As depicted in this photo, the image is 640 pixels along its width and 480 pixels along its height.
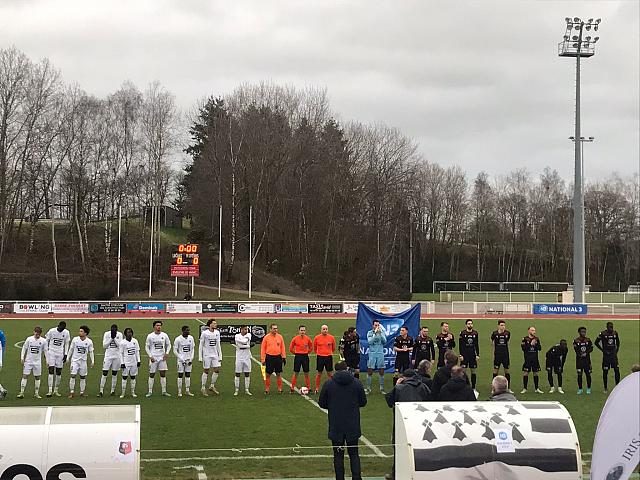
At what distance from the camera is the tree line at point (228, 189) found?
225ft

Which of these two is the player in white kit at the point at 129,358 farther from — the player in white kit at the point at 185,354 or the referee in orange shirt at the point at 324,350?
the referee in orange shirt at the point at 324,350

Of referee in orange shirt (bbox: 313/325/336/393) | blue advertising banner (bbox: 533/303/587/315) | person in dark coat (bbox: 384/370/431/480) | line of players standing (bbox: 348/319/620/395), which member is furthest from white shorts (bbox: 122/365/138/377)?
blue advertising banner (bbox: 533/303/587/315)

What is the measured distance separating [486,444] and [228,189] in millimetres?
64562

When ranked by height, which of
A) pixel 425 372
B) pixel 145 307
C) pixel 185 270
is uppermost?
pixel 185 270

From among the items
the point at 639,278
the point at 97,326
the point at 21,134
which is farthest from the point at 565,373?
the point at 639,278

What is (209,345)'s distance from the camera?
20266 mm

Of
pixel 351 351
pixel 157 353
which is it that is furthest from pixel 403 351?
pixel 157 353

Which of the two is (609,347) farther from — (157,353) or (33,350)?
(33,350)

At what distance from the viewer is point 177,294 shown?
64.8m

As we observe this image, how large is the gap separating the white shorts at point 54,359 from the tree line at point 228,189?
151 feet

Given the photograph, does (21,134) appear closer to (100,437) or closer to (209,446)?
(209,446)

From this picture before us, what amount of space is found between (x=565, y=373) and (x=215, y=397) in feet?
38.8

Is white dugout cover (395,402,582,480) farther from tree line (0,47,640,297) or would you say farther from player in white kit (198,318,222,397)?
tree line (0,47,640,297)

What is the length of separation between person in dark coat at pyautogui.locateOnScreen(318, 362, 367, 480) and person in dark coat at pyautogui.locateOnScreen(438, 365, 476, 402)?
1203 millimetres
